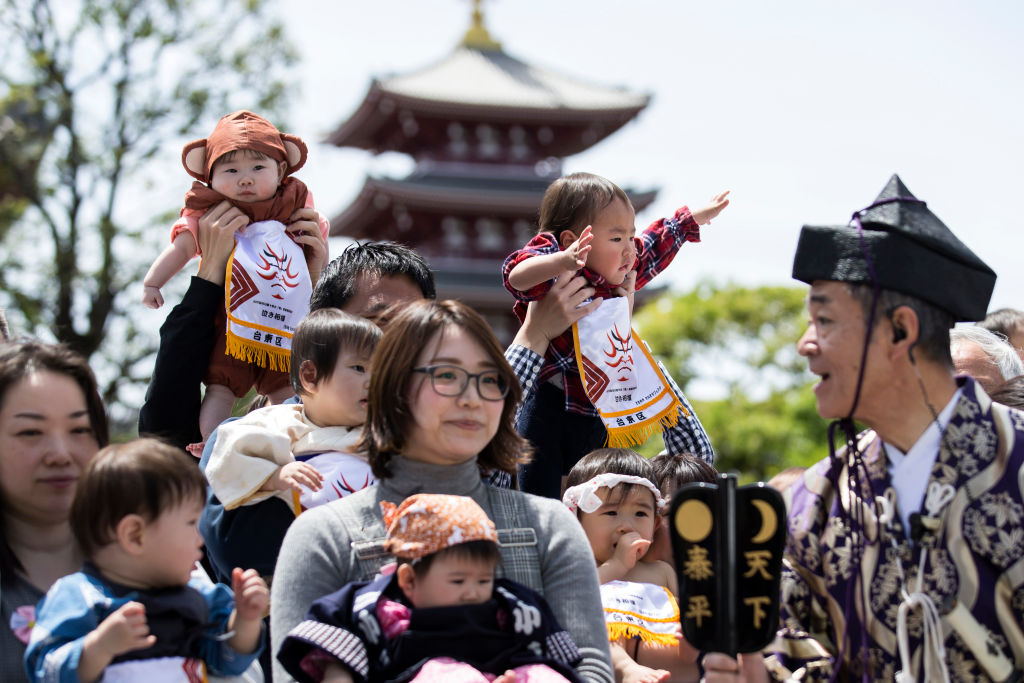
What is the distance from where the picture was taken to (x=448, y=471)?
264 cm

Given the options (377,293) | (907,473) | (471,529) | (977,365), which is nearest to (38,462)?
(471,529)

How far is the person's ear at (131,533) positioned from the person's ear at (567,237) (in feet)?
6.09

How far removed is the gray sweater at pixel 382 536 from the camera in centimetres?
244

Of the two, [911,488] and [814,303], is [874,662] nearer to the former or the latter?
[911,488]

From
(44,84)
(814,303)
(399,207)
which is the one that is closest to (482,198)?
(399,207)

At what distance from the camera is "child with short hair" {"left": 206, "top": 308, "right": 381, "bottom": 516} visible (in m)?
3.07

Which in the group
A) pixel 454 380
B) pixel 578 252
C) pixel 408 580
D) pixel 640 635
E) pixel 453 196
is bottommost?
pixel 453 196

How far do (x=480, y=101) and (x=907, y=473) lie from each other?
24.8 m

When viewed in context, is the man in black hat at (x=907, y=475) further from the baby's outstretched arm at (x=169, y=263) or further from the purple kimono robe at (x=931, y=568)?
the baby's outstretched arm at (x=169, y=263)

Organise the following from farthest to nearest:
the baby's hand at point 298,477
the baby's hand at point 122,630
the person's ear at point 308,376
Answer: the person's ear at point 308,376 < the baby's hand at point 298,477 < the baby's hand at point 122,630

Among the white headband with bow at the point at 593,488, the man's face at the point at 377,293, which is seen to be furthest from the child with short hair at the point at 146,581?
the white headband with bow at the point at 593,488

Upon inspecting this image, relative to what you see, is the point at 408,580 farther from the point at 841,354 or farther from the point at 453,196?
the point at 453,196

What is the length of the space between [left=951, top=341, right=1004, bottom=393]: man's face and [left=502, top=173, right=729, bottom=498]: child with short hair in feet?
4.90

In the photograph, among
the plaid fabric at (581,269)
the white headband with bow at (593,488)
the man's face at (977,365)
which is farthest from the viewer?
the man's face at (977,365)
